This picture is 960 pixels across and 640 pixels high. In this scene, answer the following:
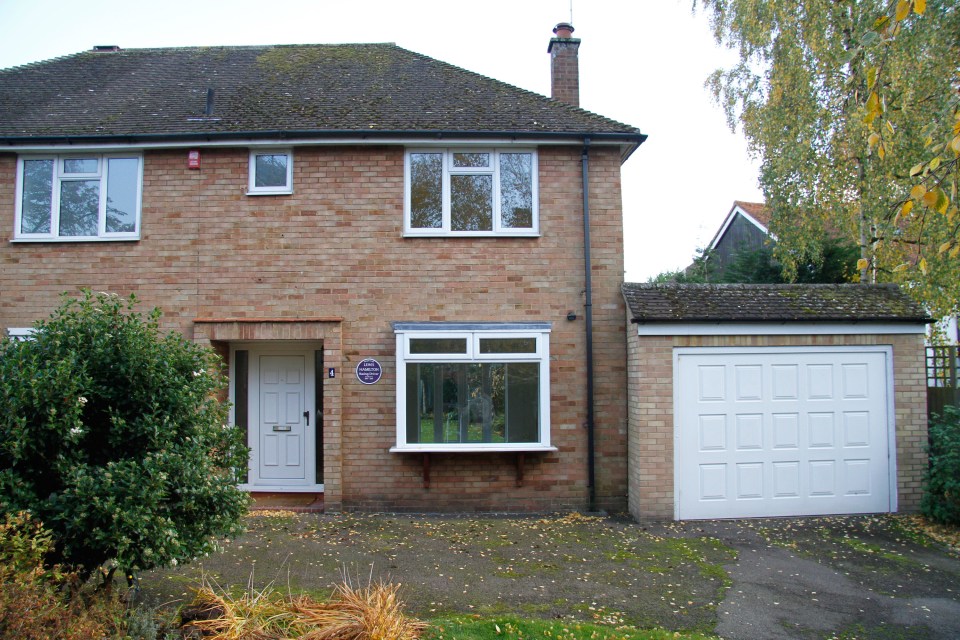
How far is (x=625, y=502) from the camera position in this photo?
9.03 m

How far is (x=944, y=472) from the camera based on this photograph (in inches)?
312

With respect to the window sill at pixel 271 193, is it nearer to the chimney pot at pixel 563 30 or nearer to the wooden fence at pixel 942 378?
the chimney pot at pixel 563 30

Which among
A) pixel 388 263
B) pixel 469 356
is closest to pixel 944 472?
pixel 469 356

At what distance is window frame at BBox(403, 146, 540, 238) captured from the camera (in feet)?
30.5

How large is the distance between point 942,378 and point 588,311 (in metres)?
4.78

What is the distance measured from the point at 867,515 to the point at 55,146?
11831 mm

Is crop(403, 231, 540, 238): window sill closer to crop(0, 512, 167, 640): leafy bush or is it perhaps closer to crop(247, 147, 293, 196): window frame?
crop(247, 147, 293, 196): window frame

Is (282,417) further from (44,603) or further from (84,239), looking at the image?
(44,603)

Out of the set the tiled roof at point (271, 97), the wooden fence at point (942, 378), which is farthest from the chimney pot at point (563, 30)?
the wooden fence at point (942, 378)

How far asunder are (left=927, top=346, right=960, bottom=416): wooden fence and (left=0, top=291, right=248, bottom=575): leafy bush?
28.9ft

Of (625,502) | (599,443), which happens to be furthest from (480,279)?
(625,502)

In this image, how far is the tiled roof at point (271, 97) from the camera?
9305 millimetres

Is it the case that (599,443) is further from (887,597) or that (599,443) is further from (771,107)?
(771,107)

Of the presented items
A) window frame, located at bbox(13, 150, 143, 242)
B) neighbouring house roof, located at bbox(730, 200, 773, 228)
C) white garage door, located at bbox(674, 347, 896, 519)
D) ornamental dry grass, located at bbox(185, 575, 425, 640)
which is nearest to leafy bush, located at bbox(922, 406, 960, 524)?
white garage door, located at bbox(674, 347, 896, 519)
